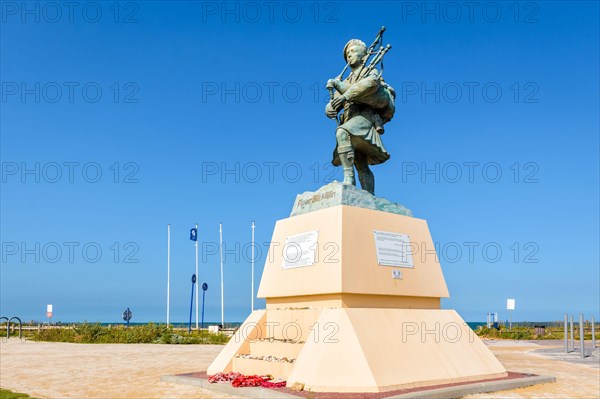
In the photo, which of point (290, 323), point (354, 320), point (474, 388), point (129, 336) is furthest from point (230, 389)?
point (129, 336)

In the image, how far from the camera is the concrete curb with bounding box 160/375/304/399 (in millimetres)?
7141

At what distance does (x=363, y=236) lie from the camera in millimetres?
9258

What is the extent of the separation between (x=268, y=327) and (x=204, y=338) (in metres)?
14.3

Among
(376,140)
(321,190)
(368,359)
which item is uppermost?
(376,140)

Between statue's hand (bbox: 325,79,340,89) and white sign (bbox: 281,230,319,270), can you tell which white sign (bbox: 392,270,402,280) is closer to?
white sign (bbox: 281,230,319,270)

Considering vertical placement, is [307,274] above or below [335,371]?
above

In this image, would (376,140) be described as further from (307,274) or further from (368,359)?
(368,359)

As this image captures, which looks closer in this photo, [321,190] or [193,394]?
[193,394]

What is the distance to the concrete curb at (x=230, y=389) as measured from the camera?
23.4 ft

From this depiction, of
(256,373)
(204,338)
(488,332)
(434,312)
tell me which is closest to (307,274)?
(256,373)

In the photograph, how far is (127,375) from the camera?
Answer: 1060 centimetres

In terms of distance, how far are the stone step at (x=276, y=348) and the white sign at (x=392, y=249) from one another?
1.98m

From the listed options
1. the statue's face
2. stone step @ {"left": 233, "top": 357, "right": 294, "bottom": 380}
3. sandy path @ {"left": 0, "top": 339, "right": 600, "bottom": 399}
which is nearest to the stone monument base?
stone step @ {"left": 233, "top": 357, "right": 294, "bottom": 380}

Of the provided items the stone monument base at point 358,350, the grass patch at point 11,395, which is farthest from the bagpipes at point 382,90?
the grass patch at point 11,395
